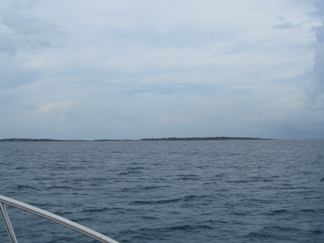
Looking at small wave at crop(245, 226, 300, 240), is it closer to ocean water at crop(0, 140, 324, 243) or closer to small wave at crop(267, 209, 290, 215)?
ocean water at crop(0, 140, 324, 243)

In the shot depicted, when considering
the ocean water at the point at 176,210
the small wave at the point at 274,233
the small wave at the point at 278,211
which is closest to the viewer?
the small wave at the point at 274,233

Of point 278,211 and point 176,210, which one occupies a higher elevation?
point 278,211

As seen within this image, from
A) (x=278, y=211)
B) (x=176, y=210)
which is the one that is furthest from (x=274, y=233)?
(x=176, y=210)

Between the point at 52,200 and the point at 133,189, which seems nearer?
the point at 52,200

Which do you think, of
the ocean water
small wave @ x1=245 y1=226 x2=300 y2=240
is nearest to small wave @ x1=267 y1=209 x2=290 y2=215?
the ocean water

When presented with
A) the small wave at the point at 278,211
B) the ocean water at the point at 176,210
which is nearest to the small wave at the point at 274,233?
the ocean water at the point at 176,210

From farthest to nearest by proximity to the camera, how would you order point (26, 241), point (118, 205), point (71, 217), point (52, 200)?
1. point (52, 200)
2. point (118, 205)
3. point (71, 217)
4. point (26, 241)

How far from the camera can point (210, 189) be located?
16953 mm

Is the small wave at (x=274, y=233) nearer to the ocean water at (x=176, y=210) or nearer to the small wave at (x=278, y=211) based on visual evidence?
the ocean water at (x=176, y=210)

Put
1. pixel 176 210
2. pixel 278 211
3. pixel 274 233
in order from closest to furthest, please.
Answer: pixel 274 233
pixel 278 211
pixel 176 210

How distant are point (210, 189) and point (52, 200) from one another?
8.59m

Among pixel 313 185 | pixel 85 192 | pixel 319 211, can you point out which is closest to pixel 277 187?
pixel 313 185

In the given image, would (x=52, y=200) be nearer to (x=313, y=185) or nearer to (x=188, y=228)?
(x=188, y=228)

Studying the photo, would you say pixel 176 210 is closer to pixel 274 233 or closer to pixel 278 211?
pixel 274 233
